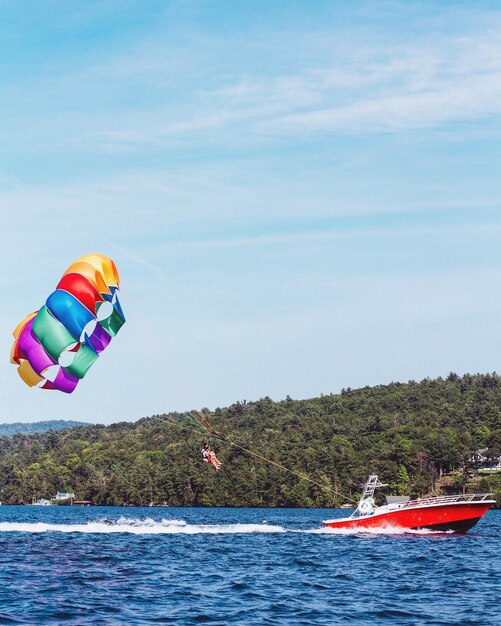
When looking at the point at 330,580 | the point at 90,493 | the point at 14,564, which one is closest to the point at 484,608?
the point at 330,580

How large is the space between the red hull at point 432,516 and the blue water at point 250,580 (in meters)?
0.80

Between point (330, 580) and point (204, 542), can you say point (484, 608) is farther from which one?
point (204, 542)

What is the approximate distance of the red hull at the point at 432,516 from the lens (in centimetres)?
5419

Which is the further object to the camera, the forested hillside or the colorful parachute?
the forested hillside

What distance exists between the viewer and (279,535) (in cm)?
5878

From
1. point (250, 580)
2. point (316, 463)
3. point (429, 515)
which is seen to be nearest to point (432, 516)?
point (429, 515)

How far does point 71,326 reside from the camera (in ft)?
123

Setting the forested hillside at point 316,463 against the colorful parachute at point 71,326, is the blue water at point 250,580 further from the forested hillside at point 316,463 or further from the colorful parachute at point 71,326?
the forested hillside at point 316,463

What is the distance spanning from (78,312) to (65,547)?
14.0 meters

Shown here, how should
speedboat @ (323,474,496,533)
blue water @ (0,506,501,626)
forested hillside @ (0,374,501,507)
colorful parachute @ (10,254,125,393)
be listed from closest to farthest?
blue water @ (0,506,501,626) → colorful parachute @ (10,254,125,393) → speedboat @ (323,474,496,533) → forested hillside @ (0,374,501,507)

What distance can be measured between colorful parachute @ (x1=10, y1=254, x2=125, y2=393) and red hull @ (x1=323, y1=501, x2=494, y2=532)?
886 inches

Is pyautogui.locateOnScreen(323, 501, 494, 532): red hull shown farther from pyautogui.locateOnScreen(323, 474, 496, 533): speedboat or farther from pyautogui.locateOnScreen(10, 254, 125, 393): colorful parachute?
pyautogui.locateOnScreen(10, 254, 125, 393): colorful parachute

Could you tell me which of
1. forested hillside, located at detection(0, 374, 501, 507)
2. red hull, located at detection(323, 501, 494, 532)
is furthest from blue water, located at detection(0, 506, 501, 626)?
forested hillside, located at detection(0, 374, 501, 507)

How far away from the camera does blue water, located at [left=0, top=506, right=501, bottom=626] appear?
26.4 m
